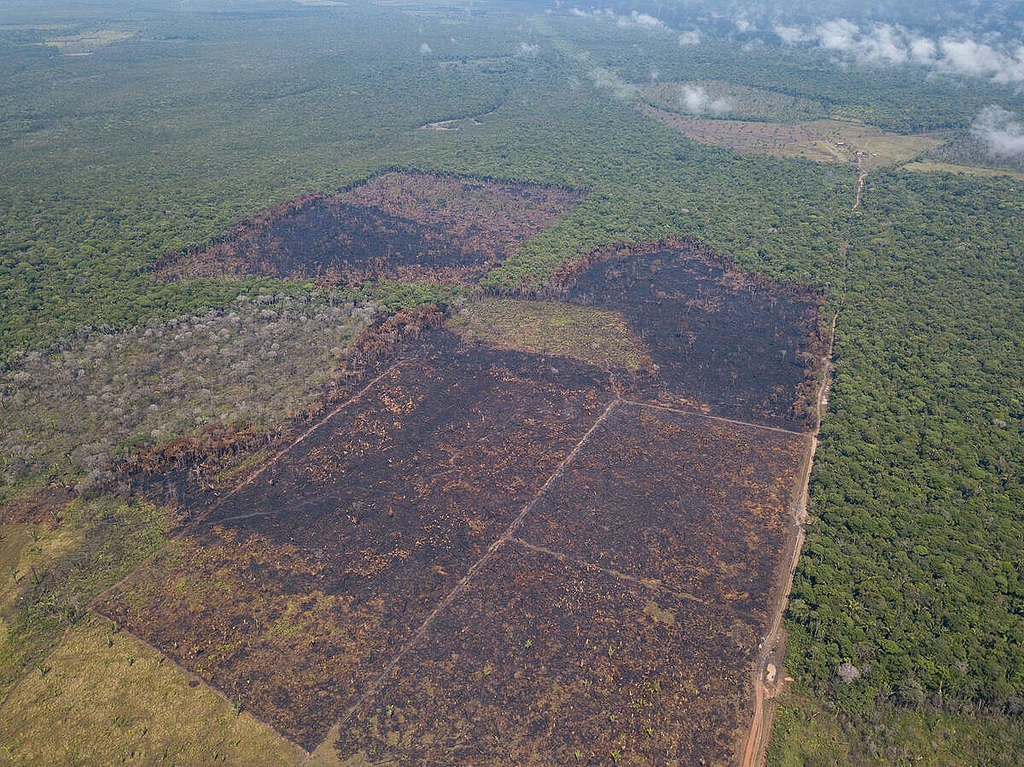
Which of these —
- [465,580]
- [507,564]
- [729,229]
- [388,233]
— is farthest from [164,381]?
[729,229]

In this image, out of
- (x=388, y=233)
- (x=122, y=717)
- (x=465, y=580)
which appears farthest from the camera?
(x=388, y=233)

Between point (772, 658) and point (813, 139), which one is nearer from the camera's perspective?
point (772, 658)

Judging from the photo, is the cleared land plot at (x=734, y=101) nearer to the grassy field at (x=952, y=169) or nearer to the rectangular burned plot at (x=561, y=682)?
the grassy field at (x=952, y=169)

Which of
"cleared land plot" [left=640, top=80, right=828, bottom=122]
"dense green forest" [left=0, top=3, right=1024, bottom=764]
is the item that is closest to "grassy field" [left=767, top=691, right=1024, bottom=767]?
"dense green forest" [left=0, top=3, right=1024, bottom=764]

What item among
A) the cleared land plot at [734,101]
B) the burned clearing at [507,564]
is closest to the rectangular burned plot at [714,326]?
the burned clearing at [507,564]

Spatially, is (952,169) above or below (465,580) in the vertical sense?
above

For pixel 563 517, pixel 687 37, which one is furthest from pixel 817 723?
pixel 687 37

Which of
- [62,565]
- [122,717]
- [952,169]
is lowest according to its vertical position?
[122,717]

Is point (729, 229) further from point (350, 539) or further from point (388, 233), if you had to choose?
point (350, 539)
